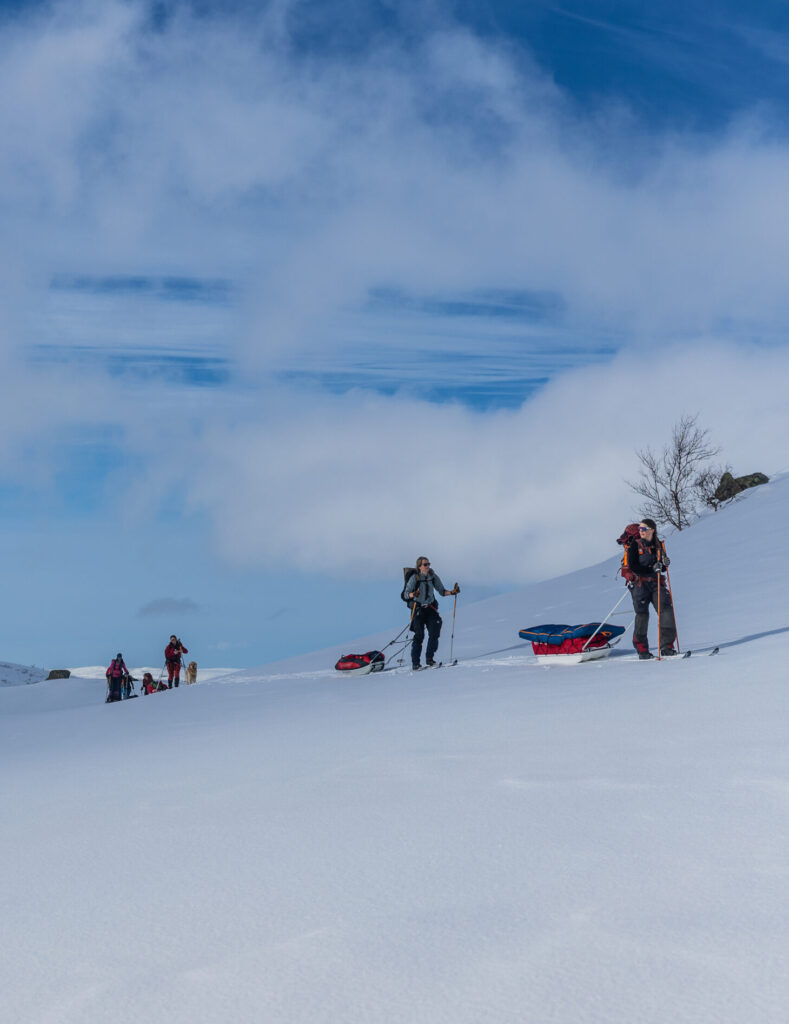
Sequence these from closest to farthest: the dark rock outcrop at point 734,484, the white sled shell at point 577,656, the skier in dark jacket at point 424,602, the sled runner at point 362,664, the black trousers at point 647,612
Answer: the black trousers at point 647,612
the white sled shell at point 577,656
the skier in dark jacket at point 424,602
the sled runner at point 362,664
the dark rock outcrop at point 734,484

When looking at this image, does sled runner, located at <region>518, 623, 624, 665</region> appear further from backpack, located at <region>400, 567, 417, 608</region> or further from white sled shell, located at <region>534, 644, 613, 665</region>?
backpack, located at <region>400, 567, 417, 608</region>

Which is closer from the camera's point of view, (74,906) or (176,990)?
(176,990)

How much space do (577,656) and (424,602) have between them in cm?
290

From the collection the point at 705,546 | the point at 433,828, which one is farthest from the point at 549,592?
the point at 433,828

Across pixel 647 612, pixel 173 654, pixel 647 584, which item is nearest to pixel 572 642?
pixel 647 612

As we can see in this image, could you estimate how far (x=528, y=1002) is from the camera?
8.27ft

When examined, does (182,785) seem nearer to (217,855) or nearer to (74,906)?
(217,855)

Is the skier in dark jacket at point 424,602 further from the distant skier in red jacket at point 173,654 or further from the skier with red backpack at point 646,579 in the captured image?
the distant skier in red jacket at point 173,654

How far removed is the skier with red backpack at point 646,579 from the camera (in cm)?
1056

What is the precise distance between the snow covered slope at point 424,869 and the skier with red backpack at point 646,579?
2.75m

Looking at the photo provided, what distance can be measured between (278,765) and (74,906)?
8.41 feet

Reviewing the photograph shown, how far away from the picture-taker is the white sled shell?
449 inches

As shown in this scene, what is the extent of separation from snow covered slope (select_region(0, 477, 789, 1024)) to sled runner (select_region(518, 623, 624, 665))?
3.54 meters

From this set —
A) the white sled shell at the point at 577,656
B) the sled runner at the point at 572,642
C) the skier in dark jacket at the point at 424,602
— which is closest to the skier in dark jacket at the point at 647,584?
the sled runner at the point at 572,642
